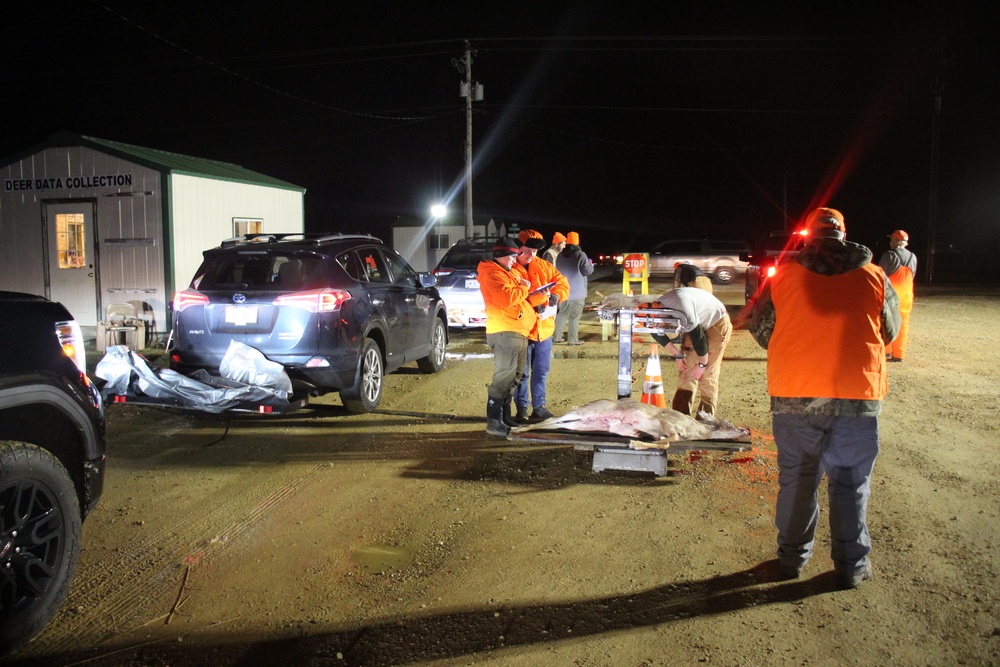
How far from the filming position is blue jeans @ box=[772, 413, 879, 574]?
13.3ft

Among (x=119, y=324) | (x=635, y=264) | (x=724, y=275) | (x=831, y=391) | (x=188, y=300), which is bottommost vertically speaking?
(x=119, y=324)

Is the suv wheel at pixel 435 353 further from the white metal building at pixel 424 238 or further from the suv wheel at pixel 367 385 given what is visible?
the white metal building at pixel 424 238

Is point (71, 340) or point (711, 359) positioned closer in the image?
point (71, 340)

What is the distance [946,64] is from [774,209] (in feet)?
131

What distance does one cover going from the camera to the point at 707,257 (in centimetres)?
2986

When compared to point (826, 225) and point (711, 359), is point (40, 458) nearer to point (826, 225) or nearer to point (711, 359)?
point (826, 225)

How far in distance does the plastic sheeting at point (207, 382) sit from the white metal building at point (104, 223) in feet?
21.6

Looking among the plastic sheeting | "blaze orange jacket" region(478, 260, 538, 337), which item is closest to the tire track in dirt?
the plastic sheeting

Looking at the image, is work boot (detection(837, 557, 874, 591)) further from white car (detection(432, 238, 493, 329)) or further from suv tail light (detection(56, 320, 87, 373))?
white car (detection(432, 238, 493, 329))

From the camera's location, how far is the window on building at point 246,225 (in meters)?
15.0

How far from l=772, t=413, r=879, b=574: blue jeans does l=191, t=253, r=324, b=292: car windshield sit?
456 cm

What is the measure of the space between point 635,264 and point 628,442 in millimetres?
8823

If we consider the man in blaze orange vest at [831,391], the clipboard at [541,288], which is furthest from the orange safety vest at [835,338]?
the clipboard at [541,288]

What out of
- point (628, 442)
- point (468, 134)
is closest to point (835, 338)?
point (628, 442)
